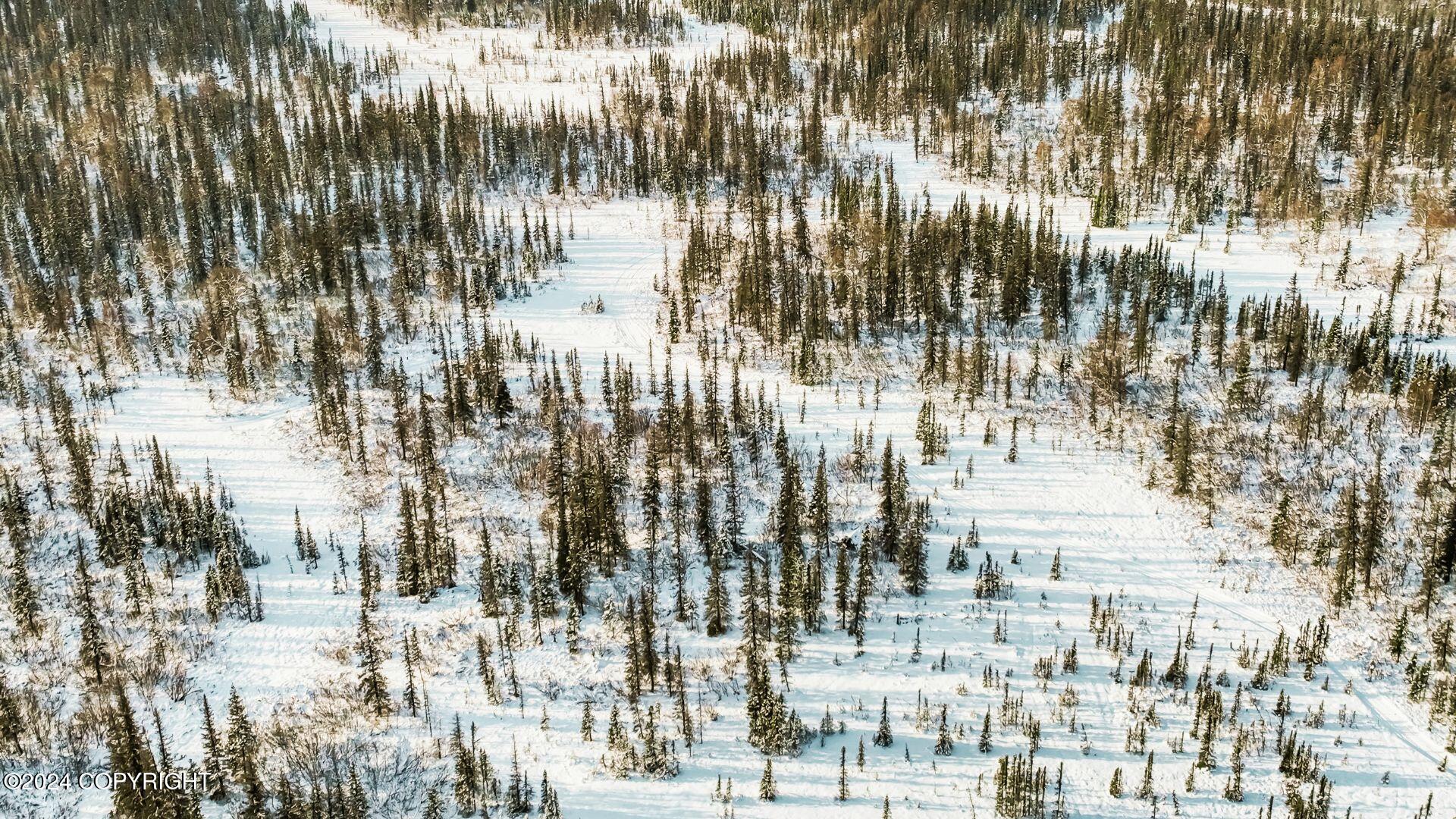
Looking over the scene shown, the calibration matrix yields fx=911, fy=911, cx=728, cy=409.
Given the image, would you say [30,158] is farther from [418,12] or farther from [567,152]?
[418,12]

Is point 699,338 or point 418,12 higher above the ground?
point 418,12

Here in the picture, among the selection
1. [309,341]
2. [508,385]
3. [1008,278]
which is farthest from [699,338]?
[309,341]

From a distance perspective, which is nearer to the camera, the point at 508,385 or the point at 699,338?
the point at 508,385

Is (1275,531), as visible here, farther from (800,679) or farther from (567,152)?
(567,152)

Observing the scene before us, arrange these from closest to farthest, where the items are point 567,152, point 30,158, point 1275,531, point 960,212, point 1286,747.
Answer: point 1286,747, point 1275,531, point 960,212, point 30,158, point 567,152

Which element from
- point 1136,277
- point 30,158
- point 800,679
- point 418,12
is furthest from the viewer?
point 418,12

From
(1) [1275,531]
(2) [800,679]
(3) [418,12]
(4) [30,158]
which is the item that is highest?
(3) [418,12]

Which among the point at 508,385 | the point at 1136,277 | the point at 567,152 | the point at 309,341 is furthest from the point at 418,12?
the point at 1136,277

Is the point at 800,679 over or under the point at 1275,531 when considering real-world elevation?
under

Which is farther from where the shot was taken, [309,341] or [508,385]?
[309,341]
